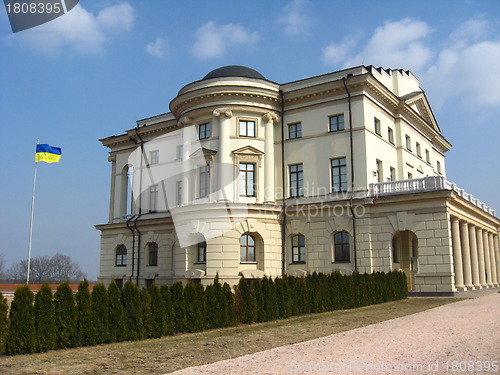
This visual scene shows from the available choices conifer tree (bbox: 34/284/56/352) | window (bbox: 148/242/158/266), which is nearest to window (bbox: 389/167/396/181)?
window (bbox: 148/242/158/266)

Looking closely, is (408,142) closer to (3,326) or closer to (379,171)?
(379,171)

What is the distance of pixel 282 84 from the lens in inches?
1262

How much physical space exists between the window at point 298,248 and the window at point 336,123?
7033mm

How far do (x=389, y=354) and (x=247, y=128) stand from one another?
75.1 ft

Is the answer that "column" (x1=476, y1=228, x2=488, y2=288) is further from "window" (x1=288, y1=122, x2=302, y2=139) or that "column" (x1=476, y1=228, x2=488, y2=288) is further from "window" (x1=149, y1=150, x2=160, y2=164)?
"window" (x1=149, y1=150, x2=160, y2=164)

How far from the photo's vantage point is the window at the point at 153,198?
125 feet

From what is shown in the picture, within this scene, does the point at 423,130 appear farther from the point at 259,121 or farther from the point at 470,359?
the point at 470,359

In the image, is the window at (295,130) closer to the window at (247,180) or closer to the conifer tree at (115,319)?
the window at (247,180)

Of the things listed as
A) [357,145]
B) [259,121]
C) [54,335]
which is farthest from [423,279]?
[54,335]

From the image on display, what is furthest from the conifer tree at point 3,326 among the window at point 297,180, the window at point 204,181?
the window at point 297,180

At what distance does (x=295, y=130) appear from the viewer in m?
31.6

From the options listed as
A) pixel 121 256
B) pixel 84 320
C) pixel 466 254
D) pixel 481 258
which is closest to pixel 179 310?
pixel 84 320

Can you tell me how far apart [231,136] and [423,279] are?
557 inches

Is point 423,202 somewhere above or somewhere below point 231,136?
below
